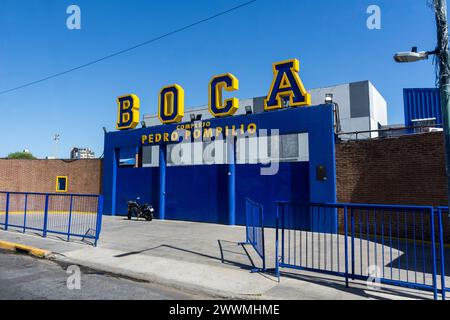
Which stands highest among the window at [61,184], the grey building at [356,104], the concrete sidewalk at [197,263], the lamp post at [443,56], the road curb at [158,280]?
the grey building at [356,104]

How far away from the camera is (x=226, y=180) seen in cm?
1591

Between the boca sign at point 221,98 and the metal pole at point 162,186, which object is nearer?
the boca sign at point 221,98

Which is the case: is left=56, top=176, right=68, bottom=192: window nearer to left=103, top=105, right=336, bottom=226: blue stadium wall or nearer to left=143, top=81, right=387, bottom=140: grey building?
left=103, top=105, right=336, bottom=226: blue stadium wall

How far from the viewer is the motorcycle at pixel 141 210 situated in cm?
1714

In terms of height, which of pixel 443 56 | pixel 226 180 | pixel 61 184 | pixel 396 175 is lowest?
pixel 61 184

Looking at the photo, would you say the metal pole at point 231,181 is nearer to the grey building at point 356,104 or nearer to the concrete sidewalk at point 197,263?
the concrete sidewalk at point 197,263

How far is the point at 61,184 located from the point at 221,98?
45.6 ft

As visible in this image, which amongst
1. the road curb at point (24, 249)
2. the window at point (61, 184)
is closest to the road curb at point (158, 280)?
the road curb at point (24, 249)

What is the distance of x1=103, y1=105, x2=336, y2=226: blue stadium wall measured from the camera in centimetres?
1347

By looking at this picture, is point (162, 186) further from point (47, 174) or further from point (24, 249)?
point (47, 174)

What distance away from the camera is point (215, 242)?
1078cm

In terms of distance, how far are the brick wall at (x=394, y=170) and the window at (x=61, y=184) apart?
727 inches

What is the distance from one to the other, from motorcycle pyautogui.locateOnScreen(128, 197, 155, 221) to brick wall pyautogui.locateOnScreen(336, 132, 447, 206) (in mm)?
9598

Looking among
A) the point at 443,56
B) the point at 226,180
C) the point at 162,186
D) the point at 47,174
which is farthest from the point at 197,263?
the point at 47,174
